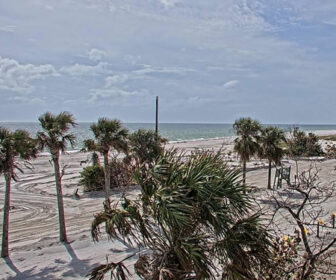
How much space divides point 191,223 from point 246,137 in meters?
20.1

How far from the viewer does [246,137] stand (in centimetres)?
2586

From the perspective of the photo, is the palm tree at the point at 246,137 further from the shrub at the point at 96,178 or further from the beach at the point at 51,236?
the shrub at the point at 96,178

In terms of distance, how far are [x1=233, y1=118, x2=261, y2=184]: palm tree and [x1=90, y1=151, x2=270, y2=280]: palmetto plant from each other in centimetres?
1842

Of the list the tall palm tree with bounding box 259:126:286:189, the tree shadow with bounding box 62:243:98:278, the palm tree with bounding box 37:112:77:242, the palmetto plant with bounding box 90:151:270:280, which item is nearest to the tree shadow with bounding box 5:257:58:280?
the tree shadow with bounding box 62:243:98:278

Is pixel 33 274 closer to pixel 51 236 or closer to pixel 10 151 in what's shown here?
pixel 51 236

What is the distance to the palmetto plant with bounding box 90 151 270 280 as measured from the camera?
6422mm

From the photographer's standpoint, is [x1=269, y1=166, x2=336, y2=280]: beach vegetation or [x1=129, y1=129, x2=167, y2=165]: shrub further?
[x1=129, y1=129, x2=167, y2=165]: shrub

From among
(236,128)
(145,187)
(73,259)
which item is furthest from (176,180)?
(236,128)

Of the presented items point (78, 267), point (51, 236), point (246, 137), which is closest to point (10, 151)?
point (78, 267)

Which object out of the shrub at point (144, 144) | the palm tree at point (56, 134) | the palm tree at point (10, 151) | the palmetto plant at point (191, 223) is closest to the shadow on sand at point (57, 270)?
the palm tree at point (10, 151)

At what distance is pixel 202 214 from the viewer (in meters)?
6.95

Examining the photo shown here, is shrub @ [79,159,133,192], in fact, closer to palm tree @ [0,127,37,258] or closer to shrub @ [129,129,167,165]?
shrub @ [129,129,167,165]

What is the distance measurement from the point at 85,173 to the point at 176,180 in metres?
22.1

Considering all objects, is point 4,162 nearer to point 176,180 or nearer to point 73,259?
point 73,259
